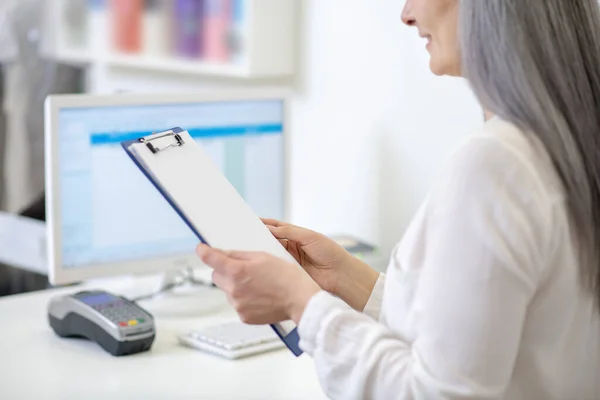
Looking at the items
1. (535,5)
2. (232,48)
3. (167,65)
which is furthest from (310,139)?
(535,5)

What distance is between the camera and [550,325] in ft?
3.43

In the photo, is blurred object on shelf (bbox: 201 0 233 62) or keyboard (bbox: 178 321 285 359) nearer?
keyboard (bbox: 178 321 285 359)

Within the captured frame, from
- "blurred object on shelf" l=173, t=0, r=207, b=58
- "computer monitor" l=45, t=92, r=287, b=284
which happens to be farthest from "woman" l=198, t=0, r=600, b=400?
"blurred object on shelf" l=173, t=0, r=207, b=58

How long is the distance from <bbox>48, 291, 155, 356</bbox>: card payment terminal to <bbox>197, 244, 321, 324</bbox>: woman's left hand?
0.52 m

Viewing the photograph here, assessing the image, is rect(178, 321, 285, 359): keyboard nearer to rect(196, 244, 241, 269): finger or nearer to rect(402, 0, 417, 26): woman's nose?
rect(196, 244, 241, 269): finger

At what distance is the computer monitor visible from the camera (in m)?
1.79

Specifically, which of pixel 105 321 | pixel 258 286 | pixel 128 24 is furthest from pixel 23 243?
pixel 258 286

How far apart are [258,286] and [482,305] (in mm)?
289

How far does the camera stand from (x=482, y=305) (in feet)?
3.22

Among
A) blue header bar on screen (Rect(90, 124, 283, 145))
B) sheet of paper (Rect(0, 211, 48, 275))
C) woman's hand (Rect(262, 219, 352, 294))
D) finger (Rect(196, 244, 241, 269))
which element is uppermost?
blue header bar on screen (Rect(90, 124, 283, 145))

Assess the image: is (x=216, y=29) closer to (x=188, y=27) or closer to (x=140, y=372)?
(x=188, y=27)

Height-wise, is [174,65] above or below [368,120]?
above

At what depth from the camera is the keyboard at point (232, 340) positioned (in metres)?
1.65

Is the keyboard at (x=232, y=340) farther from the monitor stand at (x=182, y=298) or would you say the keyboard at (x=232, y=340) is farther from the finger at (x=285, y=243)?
the finger at (x=285, y=243)
